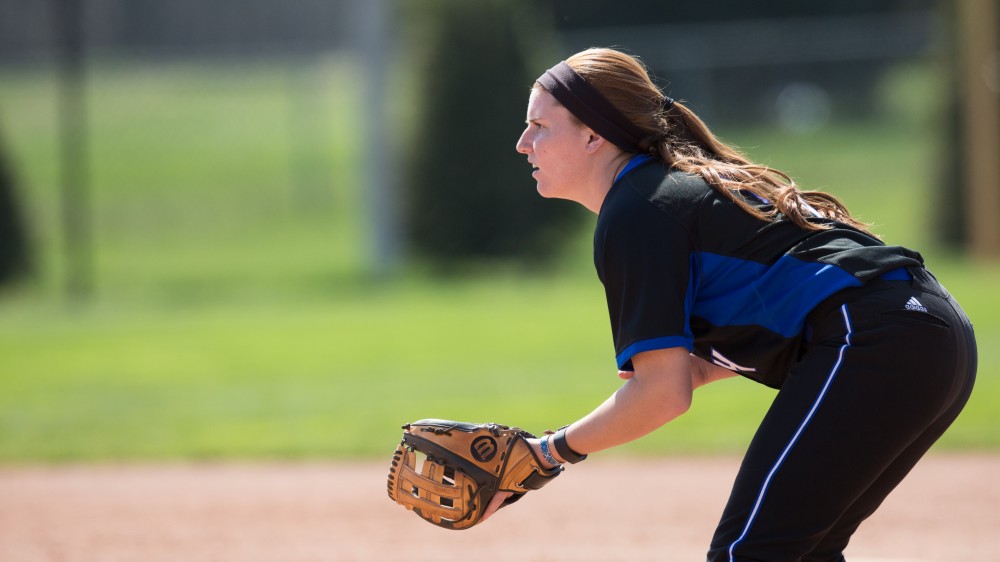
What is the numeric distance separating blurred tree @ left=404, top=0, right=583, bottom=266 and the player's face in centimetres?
1395

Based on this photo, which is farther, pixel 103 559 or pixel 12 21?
pixel 12 21

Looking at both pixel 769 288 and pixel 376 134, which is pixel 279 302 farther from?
pixel 769 288

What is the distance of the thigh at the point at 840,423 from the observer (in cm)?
256

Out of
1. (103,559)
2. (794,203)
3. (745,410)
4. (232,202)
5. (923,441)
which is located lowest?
(232,202)

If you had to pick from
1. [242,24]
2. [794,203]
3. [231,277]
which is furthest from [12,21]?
[794,203]

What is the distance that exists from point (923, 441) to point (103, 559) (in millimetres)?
3316

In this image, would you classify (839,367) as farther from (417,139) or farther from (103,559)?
(417,139)

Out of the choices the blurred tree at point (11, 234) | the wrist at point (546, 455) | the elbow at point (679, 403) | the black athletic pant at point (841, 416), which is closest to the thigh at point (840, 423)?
the black athletic pant at point (841, 416)

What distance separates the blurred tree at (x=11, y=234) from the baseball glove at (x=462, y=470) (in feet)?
47.5

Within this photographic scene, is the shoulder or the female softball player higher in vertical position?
the shoulder

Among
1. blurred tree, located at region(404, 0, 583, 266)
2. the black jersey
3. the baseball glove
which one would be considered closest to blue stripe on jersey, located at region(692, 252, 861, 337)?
the black jersey

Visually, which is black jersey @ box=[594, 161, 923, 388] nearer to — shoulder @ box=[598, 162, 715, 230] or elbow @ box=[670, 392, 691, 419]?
shoulder @ box=[598, 162, 715, 230]

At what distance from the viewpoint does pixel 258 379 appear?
9.46m

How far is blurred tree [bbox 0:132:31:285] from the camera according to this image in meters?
15.9
